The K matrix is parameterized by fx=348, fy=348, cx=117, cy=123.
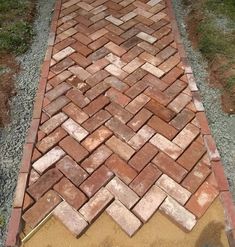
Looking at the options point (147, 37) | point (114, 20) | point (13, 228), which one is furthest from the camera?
point (114, 20)

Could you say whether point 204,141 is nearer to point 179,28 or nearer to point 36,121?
point 36,121

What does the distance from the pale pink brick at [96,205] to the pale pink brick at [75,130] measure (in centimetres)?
68

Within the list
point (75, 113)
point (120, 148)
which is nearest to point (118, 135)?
point (120, 148)

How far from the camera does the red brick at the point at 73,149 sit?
3.50m

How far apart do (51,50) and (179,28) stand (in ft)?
6.24

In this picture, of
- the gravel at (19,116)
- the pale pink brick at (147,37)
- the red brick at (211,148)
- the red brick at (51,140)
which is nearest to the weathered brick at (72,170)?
the red brick at (51,140)

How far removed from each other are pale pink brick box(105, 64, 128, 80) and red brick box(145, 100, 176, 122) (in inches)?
21.9

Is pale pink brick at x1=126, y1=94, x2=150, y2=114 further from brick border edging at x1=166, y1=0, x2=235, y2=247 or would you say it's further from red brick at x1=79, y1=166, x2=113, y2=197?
red brick at x1=79, y1=166, x2=113, y2=197

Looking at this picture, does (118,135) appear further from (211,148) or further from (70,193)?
(211,148)

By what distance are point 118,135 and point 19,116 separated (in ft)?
3.82

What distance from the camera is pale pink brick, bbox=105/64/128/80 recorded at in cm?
433

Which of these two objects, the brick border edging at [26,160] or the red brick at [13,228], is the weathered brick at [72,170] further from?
the red brick at [13,228]

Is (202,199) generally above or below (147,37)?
below

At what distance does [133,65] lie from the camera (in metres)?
4.46
